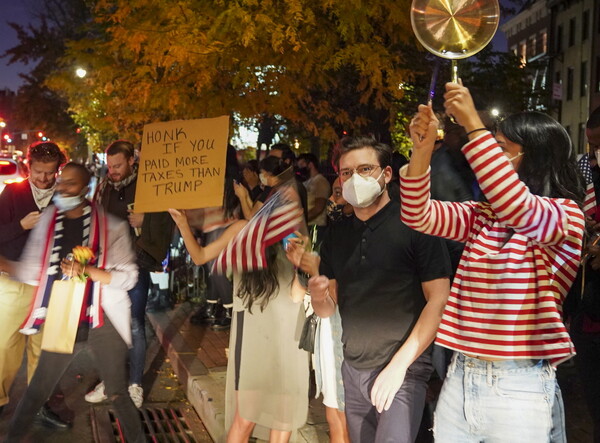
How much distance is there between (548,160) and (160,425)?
14.3 ft

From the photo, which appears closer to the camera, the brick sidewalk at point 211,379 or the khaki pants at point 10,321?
the brick sidewalk at point 211,379

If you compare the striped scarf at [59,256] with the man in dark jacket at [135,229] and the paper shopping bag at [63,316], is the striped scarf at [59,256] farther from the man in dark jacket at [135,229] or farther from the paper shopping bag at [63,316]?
the man in dark jacket at [135,229]

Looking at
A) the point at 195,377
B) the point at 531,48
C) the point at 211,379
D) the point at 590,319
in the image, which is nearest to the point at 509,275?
the point at 590,319

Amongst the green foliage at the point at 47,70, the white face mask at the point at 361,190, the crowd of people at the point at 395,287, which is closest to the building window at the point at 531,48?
the green foliage at the point at 47,70

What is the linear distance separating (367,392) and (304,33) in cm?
684

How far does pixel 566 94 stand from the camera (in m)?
51.0

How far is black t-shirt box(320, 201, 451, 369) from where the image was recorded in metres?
3.32

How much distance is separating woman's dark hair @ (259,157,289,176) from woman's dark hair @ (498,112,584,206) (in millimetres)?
3669

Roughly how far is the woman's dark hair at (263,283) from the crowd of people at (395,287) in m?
0.01

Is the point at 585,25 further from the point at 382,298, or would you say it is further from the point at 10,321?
the point at 382,298

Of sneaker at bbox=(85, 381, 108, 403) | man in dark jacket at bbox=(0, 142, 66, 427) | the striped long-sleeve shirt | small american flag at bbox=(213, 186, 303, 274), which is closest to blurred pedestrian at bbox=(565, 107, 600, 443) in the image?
the striped long-sleeve shirt

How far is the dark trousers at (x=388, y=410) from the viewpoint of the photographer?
330 cm

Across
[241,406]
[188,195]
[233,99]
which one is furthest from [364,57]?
[241,406]

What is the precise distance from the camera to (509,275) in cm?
264
